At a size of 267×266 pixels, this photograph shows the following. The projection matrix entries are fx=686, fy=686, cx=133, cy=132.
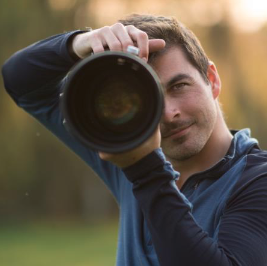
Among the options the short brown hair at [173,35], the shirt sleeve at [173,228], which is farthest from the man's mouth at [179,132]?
the shirt sleeve at [173,228]

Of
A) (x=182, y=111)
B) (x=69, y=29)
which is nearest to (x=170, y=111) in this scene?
(x=182, y=111)

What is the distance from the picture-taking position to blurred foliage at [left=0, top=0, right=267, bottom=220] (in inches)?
567

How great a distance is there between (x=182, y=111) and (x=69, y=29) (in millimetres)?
12544

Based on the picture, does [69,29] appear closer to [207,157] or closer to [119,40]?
[207,157]

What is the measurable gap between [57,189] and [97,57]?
15.8 meters

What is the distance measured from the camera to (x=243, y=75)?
50.2 feet

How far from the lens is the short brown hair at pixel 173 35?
2748 mm

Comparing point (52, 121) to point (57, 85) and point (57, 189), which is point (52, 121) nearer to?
point (57, 85)

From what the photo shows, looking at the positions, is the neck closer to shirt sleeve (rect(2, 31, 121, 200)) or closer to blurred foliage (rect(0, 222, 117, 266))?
shirt sleeve (rect(2, 31, 121, 200))

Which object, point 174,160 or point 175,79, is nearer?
point 175,79

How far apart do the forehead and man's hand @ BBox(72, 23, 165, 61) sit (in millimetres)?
137

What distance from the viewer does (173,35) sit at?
2770mm

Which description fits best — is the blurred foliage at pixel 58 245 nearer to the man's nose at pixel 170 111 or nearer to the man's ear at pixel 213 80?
the man's ear at pixel 213 80

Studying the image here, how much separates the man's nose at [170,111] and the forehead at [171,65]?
0.27 feet
